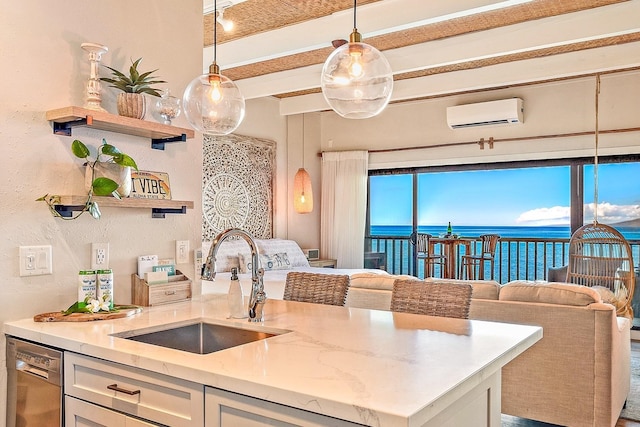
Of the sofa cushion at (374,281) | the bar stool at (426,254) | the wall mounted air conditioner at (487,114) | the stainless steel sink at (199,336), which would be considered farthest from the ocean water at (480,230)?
the stainless steel sink at (199,336)

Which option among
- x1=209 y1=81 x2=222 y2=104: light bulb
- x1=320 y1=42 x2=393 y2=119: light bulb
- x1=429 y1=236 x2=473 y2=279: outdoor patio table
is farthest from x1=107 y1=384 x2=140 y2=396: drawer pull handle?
x1=429 y1=236 x2=473 y2=279: outdoor patio table

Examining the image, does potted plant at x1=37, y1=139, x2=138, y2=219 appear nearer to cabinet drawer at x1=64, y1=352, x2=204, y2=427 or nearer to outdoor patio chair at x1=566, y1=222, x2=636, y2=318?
cabinet drawer at x1=64, y1=352, x2=204, y2=427

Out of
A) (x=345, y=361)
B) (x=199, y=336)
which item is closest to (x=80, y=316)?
(x=199, y=336)

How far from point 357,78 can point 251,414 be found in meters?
1.46

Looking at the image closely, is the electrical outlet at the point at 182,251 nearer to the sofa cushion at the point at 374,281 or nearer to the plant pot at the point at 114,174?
the plant pot at the point at 114,174

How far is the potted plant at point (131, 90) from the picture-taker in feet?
7.59

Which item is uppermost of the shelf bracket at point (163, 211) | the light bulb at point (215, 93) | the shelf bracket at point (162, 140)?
the light bulb at point (215, 93)

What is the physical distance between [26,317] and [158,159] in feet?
3.05

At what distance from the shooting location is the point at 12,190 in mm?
2049

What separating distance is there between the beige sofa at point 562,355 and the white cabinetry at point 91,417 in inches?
87.6

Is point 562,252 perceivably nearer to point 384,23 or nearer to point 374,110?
point 384,23

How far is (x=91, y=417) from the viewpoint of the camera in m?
1.69

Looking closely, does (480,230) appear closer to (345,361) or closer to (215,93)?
(215,93)

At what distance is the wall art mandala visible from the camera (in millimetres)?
6172
